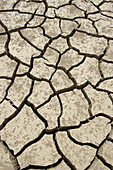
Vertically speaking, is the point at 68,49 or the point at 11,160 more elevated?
the point at 68,49

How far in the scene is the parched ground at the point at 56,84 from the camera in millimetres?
1891

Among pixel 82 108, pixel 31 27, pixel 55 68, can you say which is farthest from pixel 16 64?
pixel 82 108

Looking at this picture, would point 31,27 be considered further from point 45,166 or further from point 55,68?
point 45,166

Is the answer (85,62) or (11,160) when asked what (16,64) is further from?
(11,160)

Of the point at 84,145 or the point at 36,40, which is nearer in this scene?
the point at 84,145

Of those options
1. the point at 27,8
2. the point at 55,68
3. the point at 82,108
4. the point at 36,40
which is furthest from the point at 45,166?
the point at 27,8

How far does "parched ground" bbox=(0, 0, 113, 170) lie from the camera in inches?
74.4

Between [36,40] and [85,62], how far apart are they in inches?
25.4

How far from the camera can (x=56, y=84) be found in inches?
90.6

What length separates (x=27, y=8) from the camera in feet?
9.79

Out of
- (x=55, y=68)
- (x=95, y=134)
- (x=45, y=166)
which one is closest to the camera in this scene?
(x=45, y=166)

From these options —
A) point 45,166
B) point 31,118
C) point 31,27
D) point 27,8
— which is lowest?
point 45,166

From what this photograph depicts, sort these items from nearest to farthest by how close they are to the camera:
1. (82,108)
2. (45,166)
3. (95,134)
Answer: (45,166) → (95,134) → (82,108)

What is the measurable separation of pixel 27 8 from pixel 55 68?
108cm
